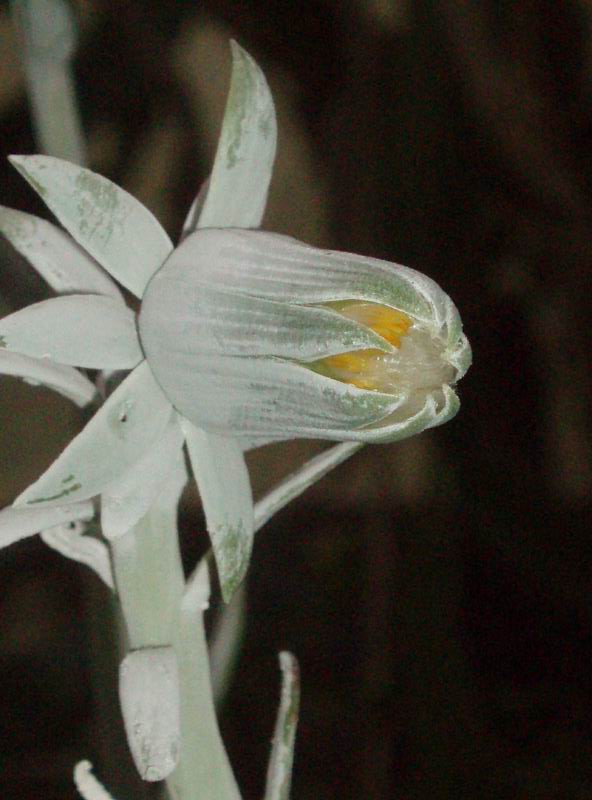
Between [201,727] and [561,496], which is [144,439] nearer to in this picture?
[201,727]

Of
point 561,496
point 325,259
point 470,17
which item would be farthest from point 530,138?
point 325,259

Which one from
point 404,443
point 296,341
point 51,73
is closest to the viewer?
point 296,341

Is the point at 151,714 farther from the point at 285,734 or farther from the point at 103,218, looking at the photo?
the point at 103,218

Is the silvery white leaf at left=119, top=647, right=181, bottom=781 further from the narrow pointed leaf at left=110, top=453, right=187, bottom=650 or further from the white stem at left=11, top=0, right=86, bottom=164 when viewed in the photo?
the white stem at left=11, top=0, right=86, bottom=164

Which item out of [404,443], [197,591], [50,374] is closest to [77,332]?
[50,374]

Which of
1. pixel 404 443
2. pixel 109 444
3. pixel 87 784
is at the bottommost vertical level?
pixel 404 443

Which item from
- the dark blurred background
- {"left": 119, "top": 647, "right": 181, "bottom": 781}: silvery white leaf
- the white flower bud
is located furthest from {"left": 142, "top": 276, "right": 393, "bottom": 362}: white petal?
the dark blurred background

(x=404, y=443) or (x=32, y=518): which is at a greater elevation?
(x=32, y=518)
